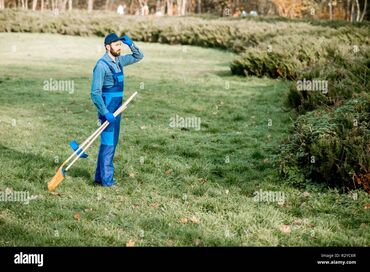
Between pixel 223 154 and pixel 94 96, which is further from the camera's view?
pixel 223 154

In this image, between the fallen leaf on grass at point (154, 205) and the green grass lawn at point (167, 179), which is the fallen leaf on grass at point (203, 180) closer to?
the green grass lawn at point (167, 179)

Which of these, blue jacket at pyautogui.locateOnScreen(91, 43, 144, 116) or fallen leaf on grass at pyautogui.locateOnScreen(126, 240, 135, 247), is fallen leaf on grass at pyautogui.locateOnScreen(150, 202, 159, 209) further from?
blue jacket at pyautogui.locateOnScreen(91, 43, 144, 116)

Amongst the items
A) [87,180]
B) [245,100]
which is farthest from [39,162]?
[245,100]

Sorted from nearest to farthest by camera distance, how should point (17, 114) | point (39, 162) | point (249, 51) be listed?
point (39, 162) → point (17, 114) → point (249, 51)

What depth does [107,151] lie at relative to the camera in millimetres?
6605

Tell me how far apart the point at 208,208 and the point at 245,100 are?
7365mm

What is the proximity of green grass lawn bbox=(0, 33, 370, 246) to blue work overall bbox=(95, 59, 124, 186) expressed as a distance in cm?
24

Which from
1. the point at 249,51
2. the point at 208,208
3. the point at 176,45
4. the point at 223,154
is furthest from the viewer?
the point at 176,45

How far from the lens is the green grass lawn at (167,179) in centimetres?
532

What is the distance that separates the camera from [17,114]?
1097 centimetres

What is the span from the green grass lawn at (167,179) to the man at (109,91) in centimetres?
37

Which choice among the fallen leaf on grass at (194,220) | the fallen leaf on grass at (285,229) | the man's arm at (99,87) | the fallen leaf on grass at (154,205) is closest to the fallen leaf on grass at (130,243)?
the fallen leaf on grass at (194,220)

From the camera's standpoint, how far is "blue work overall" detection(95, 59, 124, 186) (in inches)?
253
